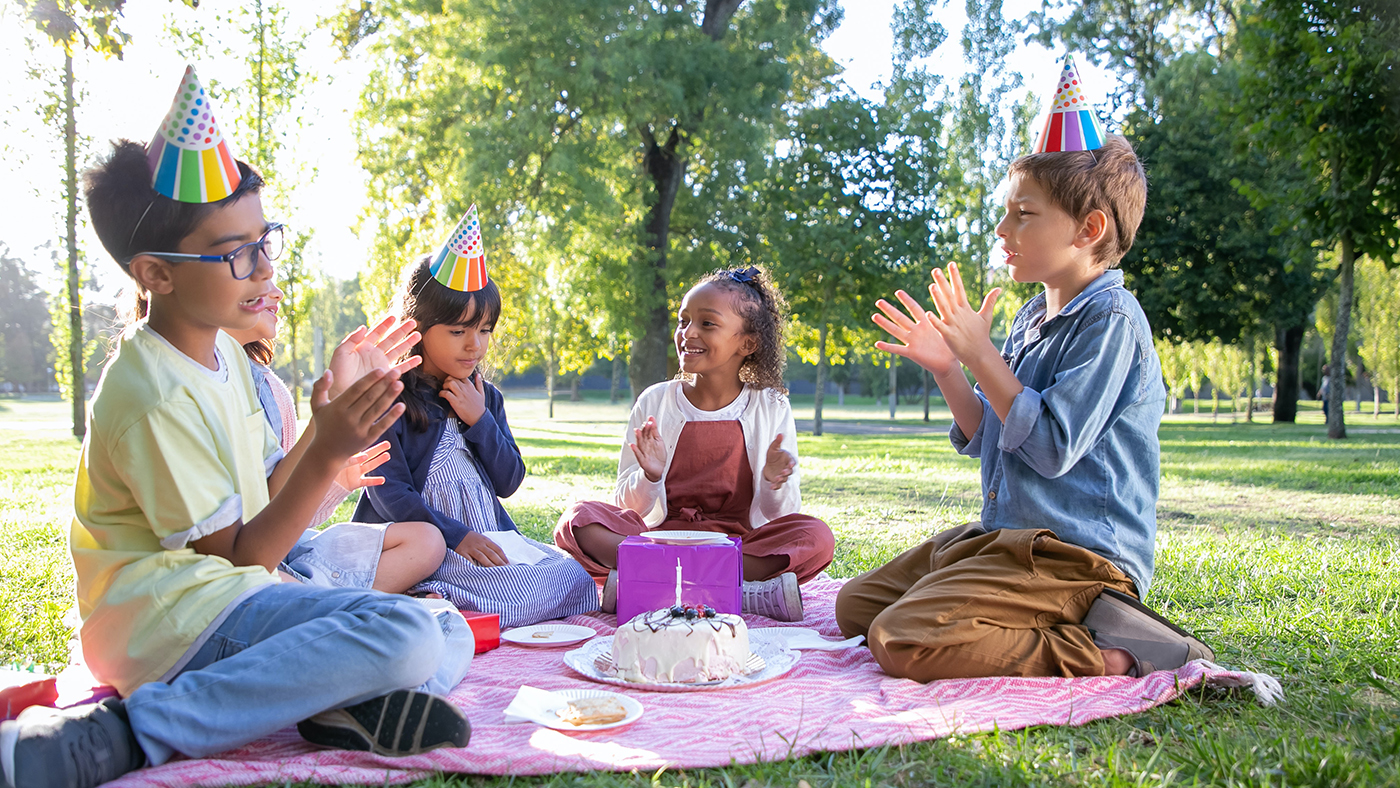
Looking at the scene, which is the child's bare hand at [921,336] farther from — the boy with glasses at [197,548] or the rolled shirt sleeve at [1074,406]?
the boy with glasses at [197,548]

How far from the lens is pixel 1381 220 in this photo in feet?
39.5

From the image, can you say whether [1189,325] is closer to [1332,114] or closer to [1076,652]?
[1332,114]

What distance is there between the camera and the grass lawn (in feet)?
6.28

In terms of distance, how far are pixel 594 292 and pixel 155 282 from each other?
1410 cm

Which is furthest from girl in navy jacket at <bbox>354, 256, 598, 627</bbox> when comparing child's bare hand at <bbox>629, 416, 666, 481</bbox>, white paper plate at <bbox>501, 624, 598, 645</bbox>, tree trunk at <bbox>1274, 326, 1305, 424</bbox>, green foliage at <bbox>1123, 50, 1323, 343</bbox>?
tree trunk at <bbox>1274, 326, 1305, 424</bbox>

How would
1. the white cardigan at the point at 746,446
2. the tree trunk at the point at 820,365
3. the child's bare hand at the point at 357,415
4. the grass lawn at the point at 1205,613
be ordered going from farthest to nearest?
the tree trunk at the point at 820,365
the white cardigan at the point at 746,446
the child's bare hand at the point at 357,415
the grass lawn at the point at 1205,613

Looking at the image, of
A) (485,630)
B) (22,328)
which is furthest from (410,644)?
(22,328)

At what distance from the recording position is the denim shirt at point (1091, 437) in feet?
8.62

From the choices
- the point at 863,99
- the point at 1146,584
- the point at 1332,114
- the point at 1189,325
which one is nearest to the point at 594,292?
the point at 863,99

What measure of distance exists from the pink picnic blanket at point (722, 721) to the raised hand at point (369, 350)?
34.5 inches

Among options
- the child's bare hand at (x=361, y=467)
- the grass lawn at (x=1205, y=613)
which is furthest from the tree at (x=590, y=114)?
the child's bare hand at (x=361, y=467)

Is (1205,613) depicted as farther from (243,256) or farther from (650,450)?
(243,256)

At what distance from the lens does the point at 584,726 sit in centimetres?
212

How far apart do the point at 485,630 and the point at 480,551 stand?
53 cm
